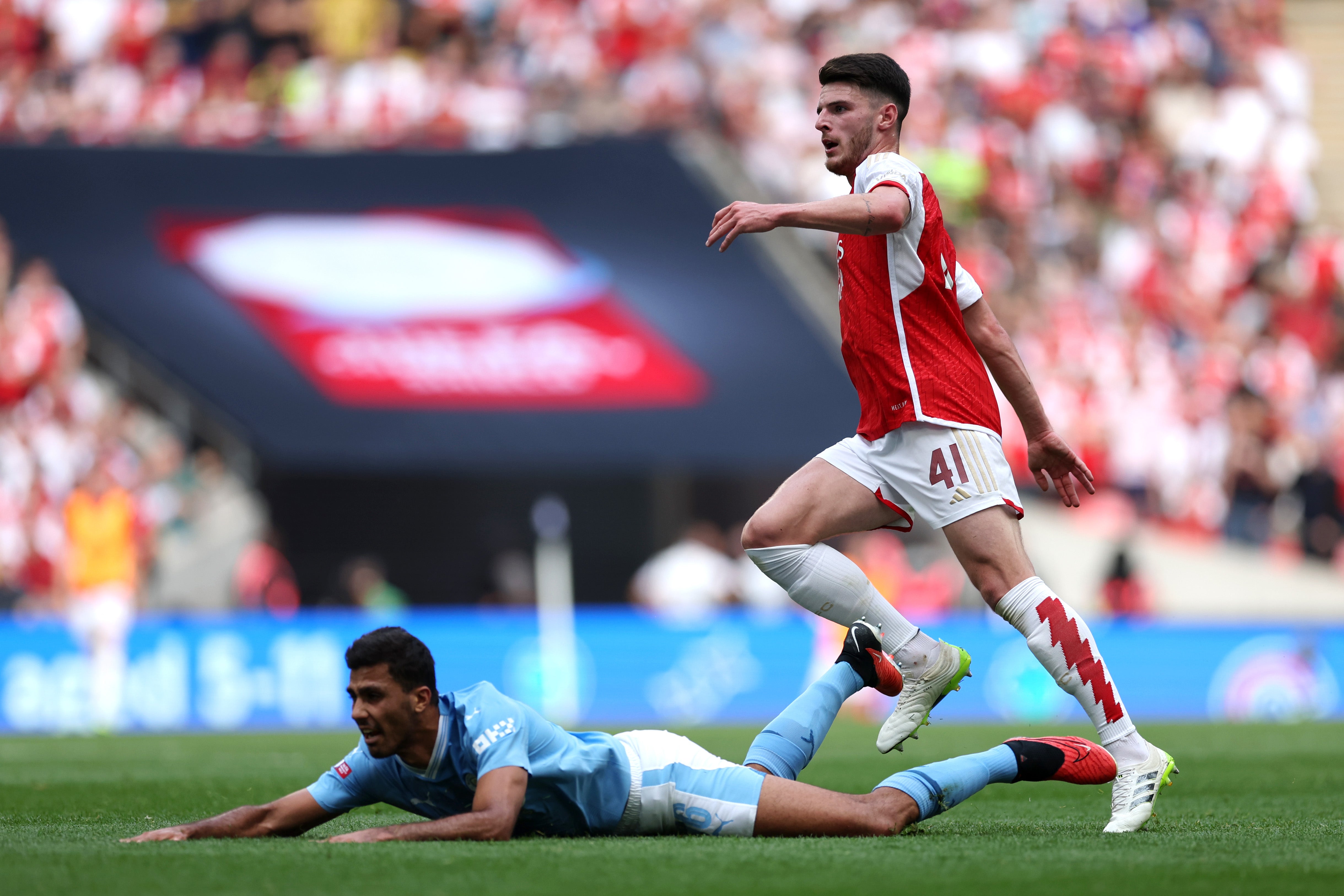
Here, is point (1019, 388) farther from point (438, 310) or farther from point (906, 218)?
point (438, 310)

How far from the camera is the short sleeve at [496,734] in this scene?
4836 mm

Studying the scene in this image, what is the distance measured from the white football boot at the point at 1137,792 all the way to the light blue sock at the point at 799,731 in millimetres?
389

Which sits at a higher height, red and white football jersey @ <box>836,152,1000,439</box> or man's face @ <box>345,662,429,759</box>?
red and white football jersey @ <box>836,152,1000,439</box>

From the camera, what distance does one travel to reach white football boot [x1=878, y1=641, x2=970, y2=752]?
5.70 metres

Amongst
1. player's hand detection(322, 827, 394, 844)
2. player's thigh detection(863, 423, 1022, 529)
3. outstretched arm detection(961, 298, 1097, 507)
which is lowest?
player's hand detection(322, 827, 394, 844)

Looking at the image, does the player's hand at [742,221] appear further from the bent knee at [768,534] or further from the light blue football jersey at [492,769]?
the light blue football jersey at [492,769]

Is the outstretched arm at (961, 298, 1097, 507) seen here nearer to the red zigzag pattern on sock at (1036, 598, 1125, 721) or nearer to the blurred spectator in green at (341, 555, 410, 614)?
the red zigzag pattern on sock at (1036, 598, 1125, 721)

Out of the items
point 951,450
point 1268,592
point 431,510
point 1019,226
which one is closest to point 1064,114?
point 1019,226

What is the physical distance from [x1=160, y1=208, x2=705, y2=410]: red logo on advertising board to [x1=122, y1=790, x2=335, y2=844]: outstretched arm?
1187 centimetres

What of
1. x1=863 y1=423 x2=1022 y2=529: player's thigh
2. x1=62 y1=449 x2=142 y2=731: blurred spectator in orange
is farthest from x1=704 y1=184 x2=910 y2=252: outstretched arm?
x1=62 y1=449 x2=142 y2=731: blurred spectator in orange

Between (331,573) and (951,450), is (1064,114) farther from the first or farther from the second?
(951,450)

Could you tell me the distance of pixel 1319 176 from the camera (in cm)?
2125

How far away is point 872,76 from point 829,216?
2.40 feet

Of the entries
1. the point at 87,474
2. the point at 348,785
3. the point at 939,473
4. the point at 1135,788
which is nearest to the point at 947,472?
the point at 939,473
